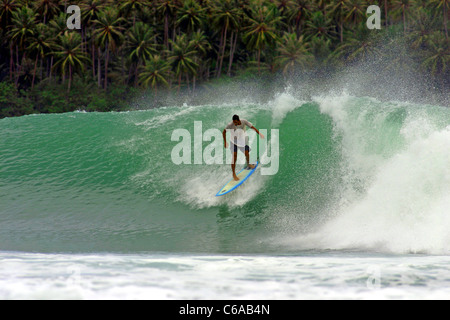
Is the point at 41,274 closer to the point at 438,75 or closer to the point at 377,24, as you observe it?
the point at 438,75

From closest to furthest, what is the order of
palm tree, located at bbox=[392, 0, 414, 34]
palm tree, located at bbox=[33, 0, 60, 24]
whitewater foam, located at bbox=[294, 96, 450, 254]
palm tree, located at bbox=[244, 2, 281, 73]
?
1. whitewater foam, located at bbox=[294, 96, 450, 254]
2. palm tree, located at bbox=[244, 2, 281, 73]
3. palm tree, located at bbox=[392, 0, 414, 34]
4. palm tree, located at bbox=[33, 0, 60, 24]

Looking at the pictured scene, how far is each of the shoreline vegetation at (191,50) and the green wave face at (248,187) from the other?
34256mm

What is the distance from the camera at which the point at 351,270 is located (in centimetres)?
635

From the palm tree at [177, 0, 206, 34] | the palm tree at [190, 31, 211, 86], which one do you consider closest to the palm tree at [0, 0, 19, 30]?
the palm tree at [177, 0, 206, 34]

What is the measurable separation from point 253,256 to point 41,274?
2.69m

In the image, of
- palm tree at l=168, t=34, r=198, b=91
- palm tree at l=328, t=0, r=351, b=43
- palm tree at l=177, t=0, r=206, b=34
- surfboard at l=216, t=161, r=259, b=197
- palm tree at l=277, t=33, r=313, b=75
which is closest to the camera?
surfboard at l=216, t=161, r=259, b=197

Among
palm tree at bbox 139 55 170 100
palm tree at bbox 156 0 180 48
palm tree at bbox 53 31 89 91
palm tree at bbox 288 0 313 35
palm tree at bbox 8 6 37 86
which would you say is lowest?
palm tree at bbox 139 55 170 100

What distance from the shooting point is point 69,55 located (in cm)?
4944

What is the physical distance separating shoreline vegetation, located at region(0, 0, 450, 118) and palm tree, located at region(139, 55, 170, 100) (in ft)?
0.31

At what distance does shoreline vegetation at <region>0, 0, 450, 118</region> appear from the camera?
158 feet

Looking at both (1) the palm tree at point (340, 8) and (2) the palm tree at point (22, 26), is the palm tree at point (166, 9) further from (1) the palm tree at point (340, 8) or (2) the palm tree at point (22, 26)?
(1) the palm tree at point (340, 8)

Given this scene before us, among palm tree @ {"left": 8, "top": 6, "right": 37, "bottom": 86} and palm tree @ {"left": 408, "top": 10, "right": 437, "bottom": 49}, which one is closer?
palm tree @ {"left": 408, "top": 10, "right": 437, "bottom": 49}

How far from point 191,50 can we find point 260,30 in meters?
6.38

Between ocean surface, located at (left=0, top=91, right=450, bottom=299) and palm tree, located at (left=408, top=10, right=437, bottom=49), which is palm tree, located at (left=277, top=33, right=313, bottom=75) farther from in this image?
ocean surface, located at (left=0, top=91, right=450, bottom=299)
